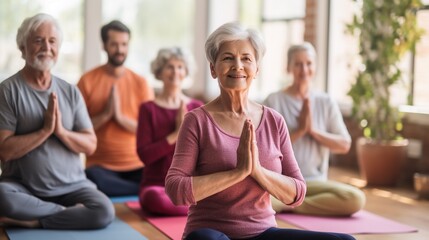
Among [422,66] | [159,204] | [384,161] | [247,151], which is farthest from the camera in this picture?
[422,66]

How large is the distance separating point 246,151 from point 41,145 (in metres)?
1.71

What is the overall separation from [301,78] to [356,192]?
0.79m

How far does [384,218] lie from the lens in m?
4.56

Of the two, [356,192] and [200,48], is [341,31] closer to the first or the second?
[200,48]

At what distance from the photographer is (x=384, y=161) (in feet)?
19.1

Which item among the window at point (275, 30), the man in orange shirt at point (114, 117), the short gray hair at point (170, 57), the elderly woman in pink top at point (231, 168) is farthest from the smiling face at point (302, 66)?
the window at point (275, 30)

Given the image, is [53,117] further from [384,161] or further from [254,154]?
[384,161]

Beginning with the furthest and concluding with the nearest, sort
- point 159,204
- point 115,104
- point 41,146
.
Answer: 1. point 115,104
2. point 159,204
3. point 41,146

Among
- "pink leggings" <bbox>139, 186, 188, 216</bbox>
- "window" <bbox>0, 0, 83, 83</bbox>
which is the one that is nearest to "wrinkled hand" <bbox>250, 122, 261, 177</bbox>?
"pink leggings" <bbox>139, 186, 188, 216</bbox>

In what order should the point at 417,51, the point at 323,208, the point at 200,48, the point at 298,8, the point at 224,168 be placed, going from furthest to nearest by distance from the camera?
1. the point at 200,48
2. the point at 298,8
3. the point at 417,51
4. the point at 323,208
5. the point at 224,168

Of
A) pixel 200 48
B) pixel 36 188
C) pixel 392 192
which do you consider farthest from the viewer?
pixel 200 48

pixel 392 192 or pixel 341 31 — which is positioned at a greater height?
pixel 341 31

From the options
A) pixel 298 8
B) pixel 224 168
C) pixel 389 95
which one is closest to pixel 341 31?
pixel 298 8

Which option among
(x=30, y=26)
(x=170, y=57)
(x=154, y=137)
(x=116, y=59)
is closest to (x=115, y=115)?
(x=116, y=59)
